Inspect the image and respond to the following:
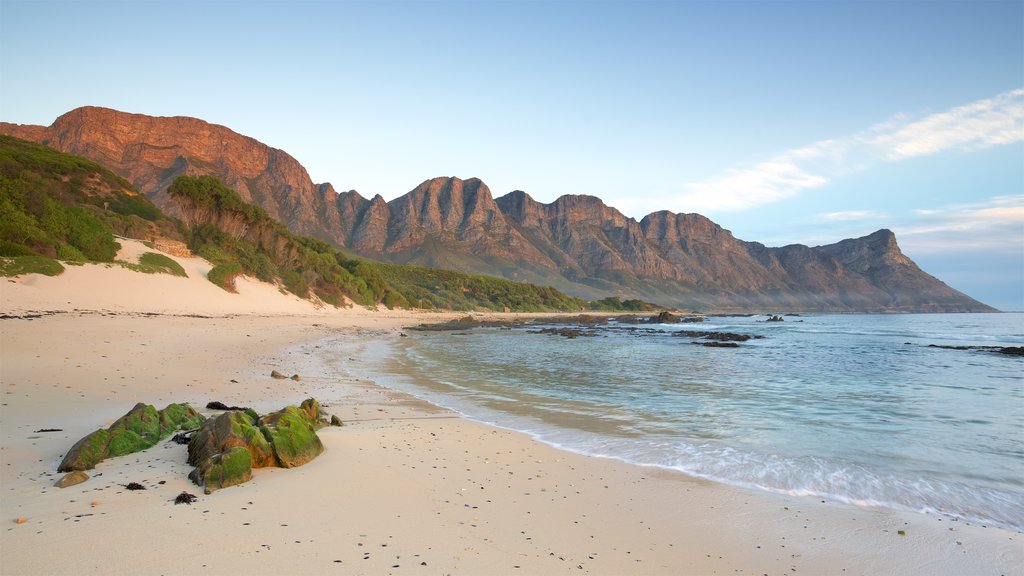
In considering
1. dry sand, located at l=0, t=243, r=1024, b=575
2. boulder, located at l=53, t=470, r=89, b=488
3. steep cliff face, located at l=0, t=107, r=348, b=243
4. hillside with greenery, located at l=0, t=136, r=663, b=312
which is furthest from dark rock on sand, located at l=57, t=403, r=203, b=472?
steep cliff face, located at l=0, t=107, r=348, b=243

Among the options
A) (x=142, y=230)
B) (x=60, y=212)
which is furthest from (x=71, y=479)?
(x=142, y=230)

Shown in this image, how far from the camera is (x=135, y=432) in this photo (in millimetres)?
6012

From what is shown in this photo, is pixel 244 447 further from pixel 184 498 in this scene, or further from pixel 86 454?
pixel 86 454

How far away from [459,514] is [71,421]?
617 centimetres

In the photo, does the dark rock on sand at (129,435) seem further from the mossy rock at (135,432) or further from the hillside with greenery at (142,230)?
the hillside with greenery at (142,230)

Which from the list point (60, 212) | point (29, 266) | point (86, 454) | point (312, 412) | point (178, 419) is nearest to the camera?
point (86, 454)

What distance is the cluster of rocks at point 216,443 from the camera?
16.5ft

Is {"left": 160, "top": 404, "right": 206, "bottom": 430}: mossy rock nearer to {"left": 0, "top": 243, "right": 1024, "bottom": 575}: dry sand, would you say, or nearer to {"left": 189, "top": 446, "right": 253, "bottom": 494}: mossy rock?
{"left": 0, "top": 243, "right": 1024, "bottom": 575}: dry sand

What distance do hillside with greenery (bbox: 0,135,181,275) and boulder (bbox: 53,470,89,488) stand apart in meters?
24.6

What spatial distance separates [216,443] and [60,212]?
3277 cm

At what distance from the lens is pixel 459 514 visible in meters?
4.73

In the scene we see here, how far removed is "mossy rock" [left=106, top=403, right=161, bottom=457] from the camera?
574 cm

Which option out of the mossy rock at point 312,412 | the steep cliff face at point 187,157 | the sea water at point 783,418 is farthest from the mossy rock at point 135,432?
the steep cliff face at point 187,157

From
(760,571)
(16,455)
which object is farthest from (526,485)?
(16,455)
